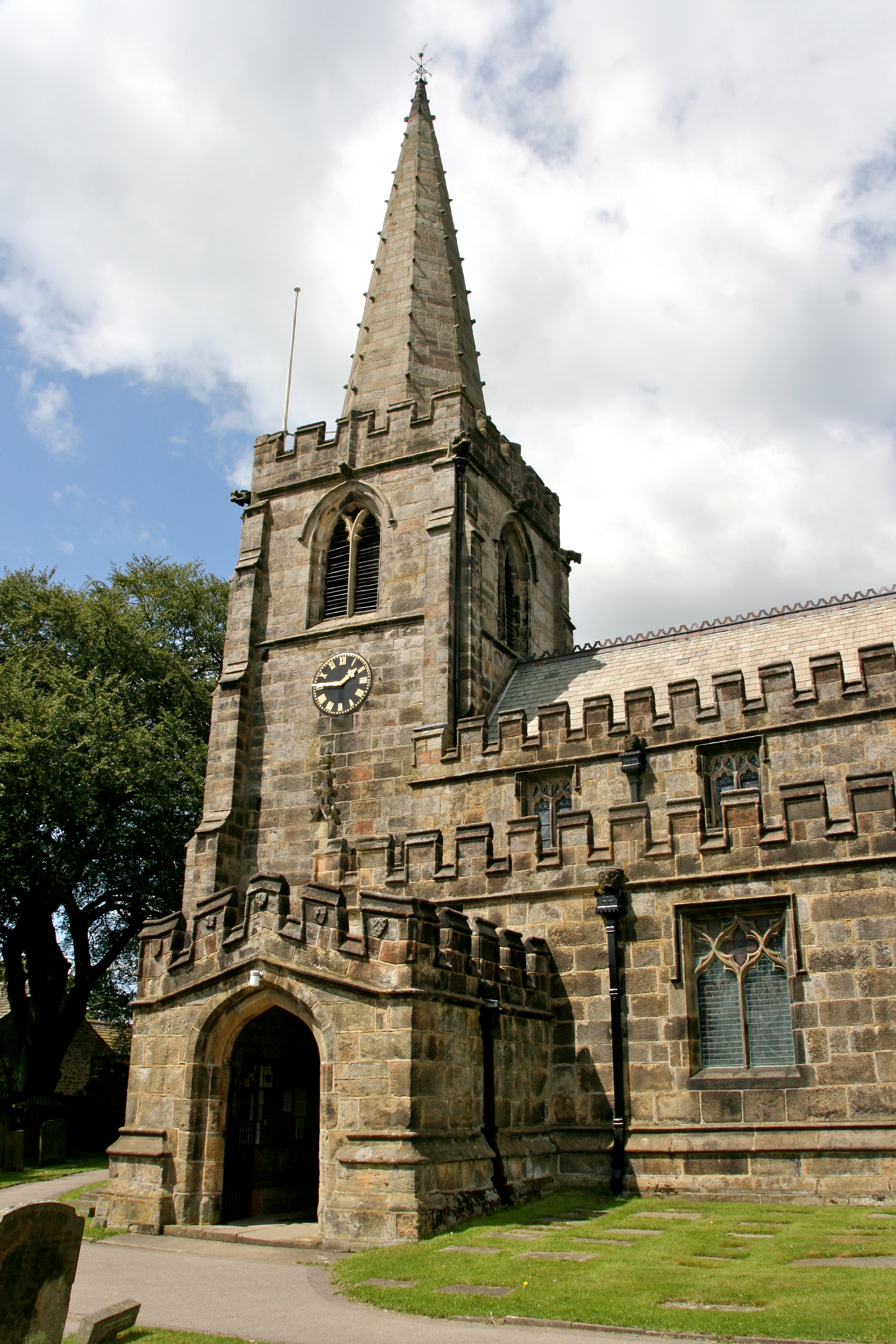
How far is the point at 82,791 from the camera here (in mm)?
28484

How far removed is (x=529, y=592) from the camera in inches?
1105

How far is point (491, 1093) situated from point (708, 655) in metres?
11.1

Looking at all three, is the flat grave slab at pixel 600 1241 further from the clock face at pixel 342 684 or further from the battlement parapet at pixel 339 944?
the clock face at pixel 342 684

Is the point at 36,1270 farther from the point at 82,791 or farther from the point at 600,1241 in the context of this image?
the point at 82,791

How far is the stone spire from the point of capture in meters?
28.0

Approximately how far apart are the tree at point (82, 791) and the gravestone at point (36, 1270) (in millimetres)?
21350

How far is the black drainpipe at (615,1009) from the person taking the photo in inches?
605

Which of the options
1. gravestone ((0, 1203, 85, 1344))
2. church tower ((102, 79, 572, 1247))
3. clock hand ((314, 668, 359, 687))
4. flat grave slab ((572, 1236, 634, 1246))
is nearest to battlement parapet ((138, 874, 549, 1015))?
church tower ((102, 79, 572, 1247))

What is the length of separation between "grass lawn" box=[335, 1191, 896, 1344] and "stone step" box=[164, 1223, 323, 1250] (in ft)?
4.07

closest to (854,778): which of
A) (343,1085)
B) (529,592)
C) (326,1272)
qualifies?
(343,1085)

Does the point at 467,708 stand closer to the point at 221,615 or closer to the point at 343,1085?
the point at 343,1085

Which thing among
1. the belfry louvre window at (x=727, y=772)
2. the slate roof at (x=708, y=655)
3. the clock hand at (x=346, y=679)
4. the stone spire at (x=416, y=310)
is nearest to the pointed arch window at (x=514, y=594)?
the slate roof at (x=708, y=655)

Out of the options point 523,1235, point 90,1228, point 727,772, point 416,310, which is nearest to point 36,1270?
point 523,1235

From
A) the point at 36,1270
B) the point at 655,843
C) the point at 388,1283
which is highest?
the point at 655,843
